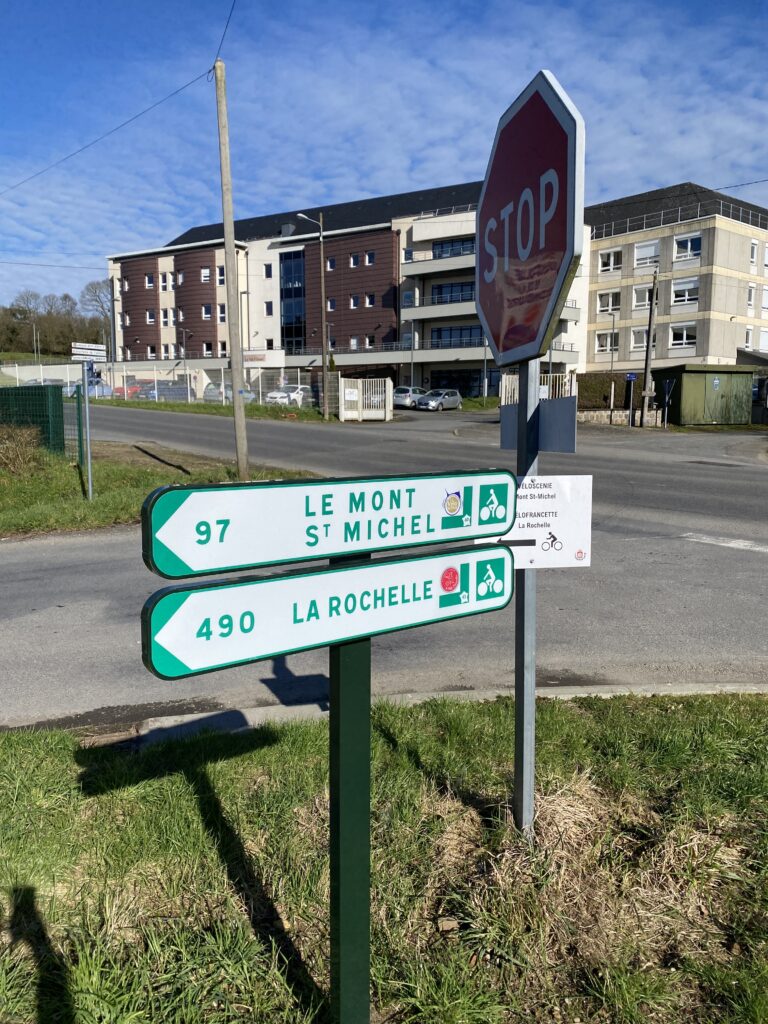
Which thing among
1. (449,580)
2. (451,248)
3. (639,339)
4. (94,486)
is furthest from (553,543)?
(451,248)

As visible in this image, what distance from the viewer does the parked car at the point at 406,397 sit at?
1715 inches

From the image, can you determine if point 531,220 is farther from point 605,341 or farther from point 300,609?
point 605,341

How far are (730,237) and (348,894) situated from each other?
181 ft

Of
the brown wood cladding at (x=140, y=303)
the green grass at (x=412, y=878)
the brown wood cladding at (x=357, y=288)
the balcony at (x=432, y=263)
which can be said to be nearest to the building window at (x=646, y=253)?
the balcony at (x=432, y=263)

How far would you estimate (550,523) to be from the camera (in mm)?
2535

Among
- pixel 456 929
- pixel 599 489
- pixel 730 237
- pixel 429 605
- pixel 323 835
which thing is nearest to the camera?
pixel 429 605

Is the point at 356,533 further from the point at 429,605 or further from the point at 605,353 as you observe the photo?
the point at 605,353

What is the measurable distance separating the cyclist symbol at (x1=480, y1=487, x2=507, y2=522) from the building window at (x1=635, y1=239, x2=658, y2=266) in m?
54.9

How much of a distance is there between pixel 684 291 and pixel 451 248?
16158 mm

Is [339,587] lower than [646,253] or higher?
lower

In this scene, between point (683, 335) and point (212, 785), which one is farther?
point (683, 335)

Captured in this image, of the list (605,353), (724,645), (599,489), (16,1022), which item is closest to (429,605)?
(16,1022)

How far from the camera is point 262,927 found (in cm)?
240

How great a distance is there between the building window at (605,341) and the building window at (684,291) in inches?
194
